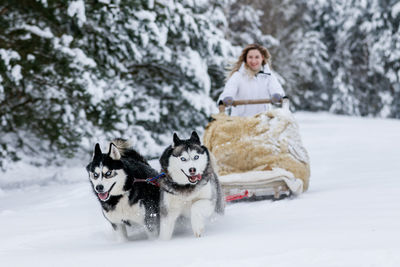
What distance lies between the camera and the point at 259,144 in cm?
555

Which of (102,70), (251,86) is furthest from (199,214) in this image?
(102,70)

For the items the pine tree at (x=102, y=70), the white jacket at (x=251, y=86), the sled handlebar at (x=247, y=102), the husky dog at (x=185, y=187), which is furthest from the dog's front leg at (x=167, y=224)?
the pine tree at (x=102, y=70)

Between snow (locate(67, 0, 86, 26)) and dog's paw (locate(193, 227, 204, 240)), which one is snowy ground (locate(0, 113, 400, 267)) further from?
snow (locate(67, 0, 86, 26))

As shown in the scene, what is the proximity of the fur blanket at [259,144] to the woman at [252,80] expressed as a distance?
2.21ft

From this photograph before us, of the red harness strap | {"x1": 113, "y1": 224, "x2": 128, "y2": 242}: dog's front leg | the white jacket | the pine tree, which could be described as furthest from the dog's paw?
the pine tree

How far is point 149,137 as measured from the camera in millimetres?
9516

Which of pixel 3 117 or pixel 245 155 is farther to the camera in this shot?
pixel 3 117

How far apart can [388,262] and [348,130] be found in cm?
1275

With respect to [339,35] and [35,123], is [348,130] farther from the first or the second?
[339,35]

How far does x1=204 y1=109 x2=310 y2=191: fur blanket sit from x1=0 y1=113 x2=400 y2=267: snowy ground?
43 centimetres

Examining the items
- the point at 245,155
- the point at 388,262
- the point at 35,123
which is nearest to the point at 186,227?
the point at 245,155

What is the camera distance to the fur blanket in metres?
5.51

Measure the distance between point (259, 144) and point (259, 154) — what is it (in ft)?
0.37

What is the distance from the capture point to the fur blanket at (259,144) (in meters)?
5.51
